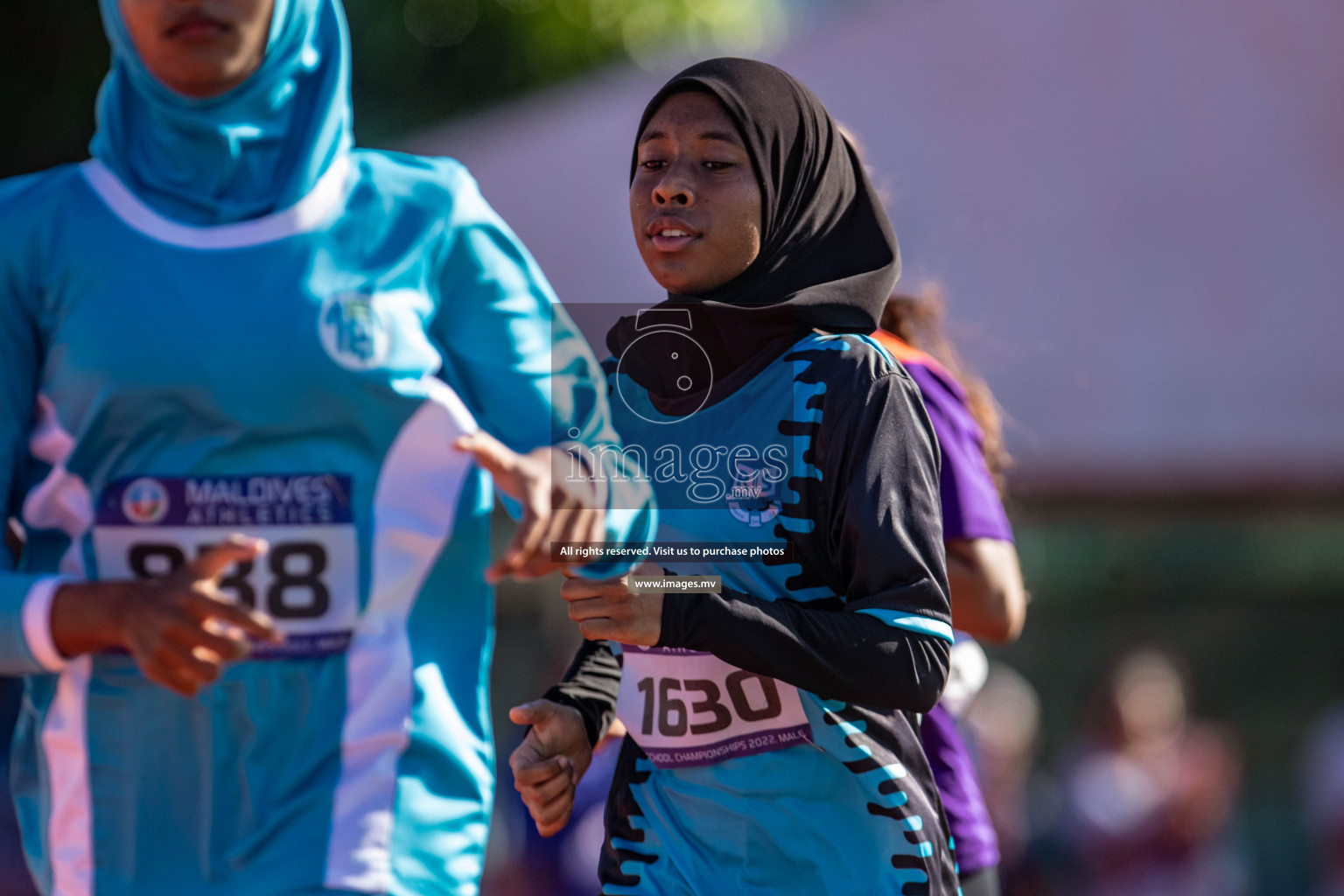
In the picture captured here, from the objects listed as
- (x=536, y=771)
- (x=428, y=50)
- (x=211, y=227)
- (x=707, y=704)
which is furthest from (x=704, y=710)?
(x=428, y=50)

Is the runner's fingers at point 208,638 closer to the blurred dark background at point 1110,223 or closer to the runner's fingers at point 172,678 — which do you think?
the runner's fingers at point 172,678

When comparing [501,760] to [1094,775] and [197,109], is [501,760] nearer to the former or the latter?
[1094,775]

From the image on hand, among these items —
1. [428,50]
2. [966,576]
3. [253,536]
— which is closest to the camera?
[253,536]

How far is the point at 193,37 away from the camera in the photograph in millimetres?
2287

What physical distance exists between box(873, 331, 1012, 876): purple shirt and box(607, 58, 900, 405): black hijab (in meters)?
0.42

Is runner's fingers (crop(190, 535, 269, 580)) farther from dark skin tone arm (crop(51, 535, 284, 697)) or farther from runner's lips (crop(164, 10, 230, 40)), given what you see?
runner's lips (crop(164, 10, 230, 40))

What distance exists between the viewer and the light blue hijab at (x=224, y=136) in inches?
91.9

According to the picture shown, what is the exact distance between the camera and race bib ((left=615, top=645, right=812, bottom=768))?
1.93 m

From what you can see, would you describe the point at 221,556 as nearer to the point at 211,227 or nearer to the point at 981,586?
the point at 211,227

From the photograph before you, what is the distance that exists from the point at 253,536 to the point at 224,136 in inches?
24.5

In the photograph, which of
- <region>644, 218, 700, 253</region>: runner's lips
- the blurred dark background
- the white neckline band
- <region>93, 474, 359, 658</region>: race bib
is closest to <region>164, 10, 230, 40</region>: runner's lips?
the white neckline band

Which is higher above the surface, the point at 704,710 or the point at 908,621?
the point at 908,621

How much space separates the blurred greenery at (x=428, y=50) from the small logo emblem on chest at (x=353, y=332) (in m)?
7.91

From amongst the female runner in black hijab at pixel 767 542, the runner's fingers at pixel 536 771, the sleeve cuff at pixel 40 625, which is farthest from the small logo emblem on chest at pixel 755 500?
the sleeve cuff at pixel 40 625
